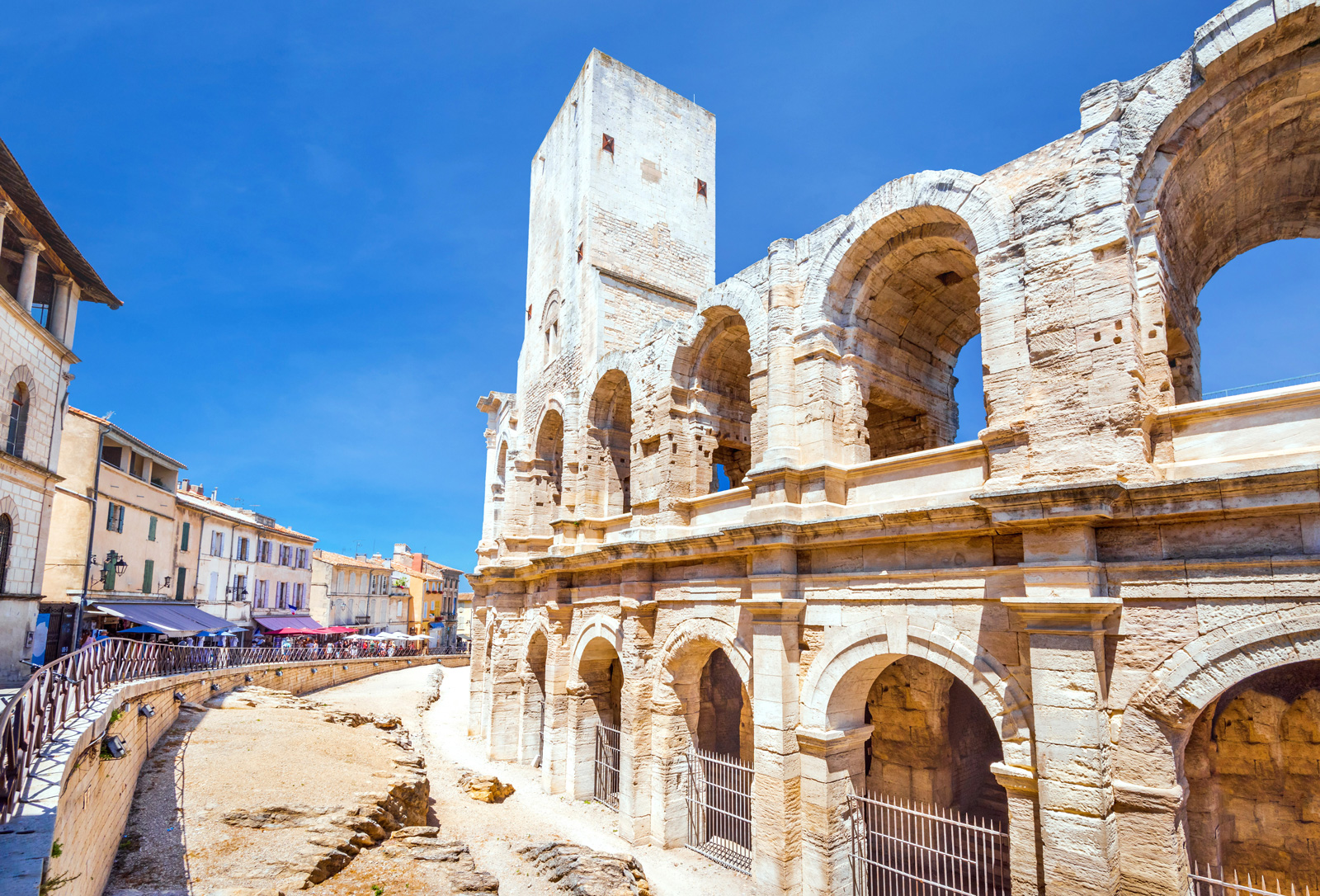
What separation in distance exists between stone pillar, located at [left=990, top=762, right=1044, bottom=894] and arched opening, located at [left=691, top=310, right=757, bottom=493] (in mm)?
6719

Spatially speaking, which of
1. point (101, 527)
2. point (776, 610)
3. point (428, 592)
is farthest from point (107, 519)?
point (428, 592)

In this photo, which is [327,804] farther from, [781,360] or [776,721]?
[781,360]

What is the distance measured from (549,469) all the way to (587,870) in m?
11.0

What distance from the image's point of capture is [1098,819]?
21.5 feet

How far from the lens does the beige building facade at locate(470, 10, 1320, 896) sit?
661 cm

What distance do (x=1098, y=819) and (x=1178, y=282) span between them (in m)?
6.56

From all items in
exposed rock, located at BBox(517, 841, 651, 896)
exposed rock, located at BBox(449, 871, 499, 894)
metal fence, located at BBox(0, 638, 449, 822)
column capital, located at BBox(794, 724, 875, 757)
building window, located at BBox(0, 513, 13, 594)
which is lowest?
exposed rock, located at BBox(517, 841, 651, 896)

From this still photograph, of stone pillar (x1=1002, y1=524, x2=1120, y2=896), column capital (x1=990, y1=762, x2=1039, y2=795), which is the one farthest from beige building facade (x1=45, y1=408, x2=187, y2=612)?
stone pillar (x1=1002, y1=524, x2=1120, y2=896)

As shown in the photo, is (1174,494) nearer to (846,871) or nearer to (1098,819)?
(1098,819)

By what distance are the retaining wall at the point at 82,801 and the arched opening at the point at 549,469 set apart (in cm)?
892

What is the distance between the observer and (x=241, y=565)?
3294cm

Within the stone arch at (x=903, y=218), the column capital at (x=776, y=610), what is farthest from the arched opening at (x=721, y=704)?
the stone arch at (x=903, y=218)

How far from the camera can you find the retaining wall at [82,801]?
15.0 ft

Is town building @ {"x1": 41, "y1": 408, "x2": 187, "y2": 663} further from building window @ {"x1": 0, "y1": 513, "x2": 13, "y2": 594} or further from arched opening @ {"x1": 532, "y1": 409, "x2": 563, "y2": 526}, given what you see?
arched opening @ {"x1": 532, "y1": 409, "x2": 563, "y2": 526}
